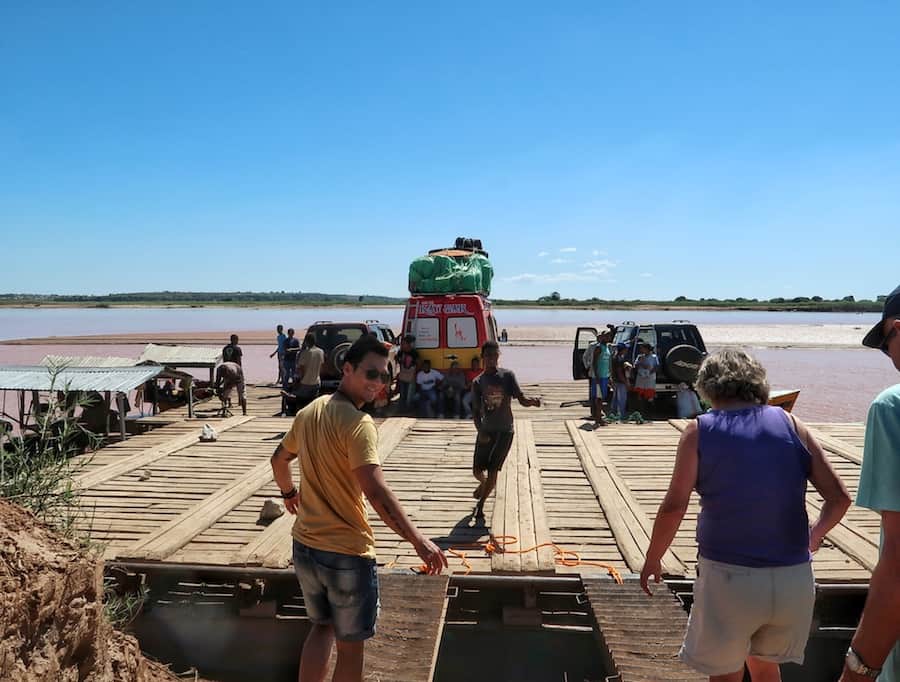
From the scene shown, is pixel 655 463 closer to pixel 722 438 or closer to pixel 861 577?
pixel 861 577

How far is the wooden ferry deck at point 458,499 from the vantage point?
4.87m

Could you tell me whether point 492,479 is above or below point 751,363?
below

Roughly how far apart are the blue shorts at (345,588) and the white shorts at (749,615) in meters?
1.39

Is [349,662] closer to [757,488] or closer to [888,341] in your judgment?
[757,488]

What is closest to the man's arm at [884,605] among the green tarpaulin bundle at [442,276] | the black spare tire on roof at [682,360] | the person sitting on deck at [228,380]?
the green tarpaulin bundle at [442,276]

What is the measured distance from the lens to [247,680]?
4609 millimetres

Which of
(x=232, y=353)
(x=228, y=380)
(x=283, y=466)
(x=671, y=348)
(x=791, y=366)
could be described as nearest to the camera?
(x=283, y=466)

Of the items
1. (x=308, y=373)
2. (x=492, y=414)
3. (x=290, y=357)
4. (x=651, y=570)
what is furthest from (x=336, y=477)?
(x=290, y=357)

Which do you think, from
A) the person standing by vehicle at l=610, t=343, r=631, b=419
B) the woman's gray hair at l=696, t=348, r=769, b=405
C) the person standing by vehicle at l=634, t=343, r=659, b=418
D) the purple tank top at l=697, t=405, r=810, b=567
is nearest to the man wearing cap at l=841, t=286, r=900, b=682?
the purple tank top at l=697, t=405, r=810, b=567

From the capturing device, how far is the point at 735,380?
2.52 meters

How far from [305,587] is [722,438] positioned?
194 cm

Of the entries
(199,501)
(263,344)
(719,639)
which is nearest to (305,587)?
(719,639)

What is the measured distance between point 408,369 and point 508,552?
7218 mm

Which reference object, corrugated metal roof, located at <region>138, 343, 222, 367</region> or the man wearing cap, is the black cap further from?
corrugated metal roof, located at <region>138, 343, 222, 367</region>
